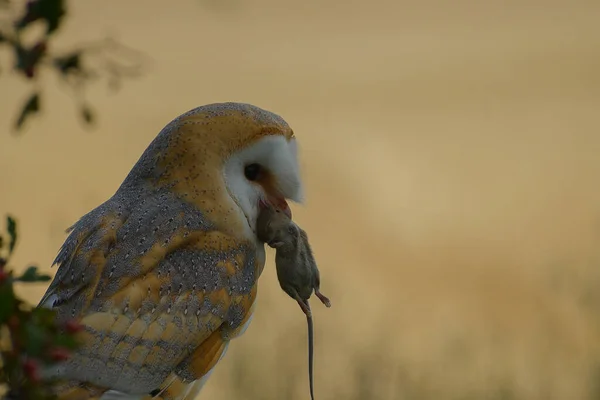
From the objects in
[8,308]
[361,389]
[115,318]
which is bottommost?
[361,389]

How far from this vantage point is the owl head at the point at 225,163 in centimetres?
482

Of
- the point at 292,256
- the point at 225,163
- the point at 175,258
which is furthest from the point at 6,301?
the point at 292,256

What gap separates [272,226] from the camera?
4.97 meters

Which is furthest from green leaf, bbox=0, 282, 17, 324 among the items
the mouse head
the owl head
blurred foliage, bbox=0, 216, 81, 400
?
the mouse head

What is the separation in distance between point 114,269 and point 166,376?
0.48 metres

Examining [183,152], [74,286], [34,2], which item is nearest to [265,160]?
[183,152]

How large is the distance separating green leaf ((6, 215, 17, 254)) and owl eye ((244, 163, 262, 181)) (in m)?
3.16

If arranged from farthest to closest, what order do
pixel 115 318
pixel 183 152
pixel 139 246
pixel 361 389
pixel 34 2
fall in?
pixel 361 389 < pixel 183 152 < pixel 139 246 < pixel 115 318 < pixel 34 2

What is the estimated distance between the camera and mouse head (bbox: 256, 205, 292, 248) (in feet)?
16.4

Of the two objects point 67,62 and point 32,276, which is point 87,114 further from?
point 32,276

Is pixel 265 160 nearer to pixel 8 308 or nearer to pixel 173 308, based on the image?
pixel 173 308

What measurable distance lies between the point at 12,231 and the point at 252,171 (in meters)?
3.27

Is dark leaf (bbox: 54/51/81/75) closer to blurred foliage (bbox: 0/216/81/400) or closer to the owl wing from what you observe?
blurred foliage (bbox: 0/216/81/400)

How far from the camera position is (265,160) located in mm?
4938
